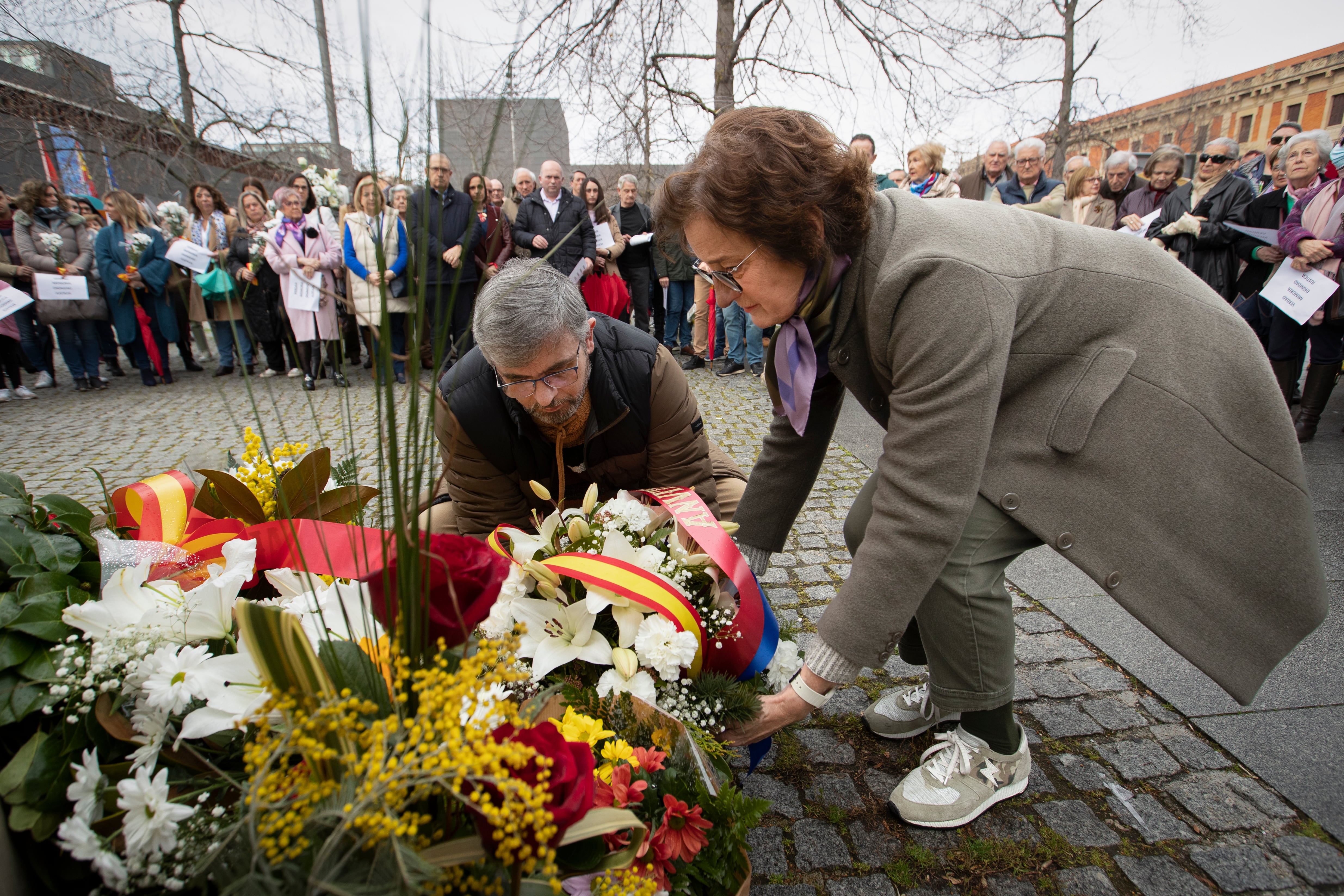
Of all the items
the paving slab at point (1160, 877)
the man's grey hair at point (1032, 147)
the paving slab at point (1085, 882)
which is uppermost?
the man's grey hair at point (1032, 147)

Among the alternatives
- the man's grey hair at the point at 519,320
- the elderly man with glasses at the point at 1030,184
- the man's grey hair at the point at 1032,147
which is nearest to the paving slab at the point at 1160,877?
the man's grey hair at the point at 519,320

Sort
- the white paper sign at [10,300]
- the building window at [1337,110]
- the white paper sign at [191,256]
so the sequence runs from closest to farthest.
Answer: the white paper sign at [10,300] < the white paper sign at [191,256] < the building window at [1337,110]

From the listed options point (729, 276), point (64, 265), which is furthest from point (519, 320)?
point (64, 265)

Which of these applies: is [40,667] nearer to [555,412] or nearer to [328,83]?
[328,83]

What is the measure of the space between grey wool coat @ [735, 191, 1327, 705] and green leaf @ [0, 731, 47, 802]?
4.71 feet

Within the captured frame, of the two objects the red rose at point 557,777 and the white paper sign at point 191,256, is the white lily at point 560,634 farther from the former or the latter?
the white paper sign at point 191,256

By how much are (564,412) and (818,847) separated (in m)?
1.49

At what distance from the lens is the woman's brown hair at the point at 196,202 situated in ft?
27.4

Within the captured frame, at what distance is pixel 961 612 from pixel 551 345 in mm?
1370

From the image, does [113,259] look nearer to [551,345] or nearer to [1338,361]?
[551,345]

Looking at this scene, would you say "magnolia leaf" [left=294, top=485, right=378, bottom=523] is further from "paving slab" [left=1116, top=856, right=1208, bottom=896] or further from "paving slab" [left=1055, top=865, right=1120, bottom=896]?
"paving slab" [left=1116, top=856, right=1208, bottom=896]

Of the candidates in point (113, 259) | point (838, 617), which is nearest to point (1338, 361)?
point (838, 617)

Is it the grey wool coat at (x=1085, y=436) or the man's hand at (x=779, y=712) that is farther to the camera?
the man's hand at (x=779, y=712)

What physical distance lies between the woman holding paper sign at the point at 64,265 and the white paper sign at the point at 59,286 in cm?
2
